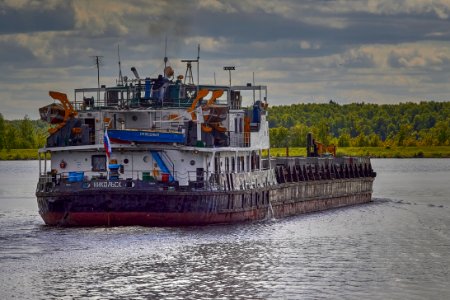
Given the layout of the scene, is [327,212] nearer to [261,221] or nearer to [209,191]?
[261,221]

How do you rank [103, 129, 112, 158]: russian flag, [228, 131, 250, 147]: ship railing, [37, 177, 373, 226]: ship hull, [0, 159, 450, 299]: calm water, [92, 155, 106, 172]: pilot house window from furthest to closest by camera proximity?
[228, 131, 250, 147]: ship railing, [92, 155, 106, 172]: pilot house window, [103, 129, 112, 158]: russian flag, [37, 177, 373, 226]: ship hull, [0, 159, 450, 299]: calm water

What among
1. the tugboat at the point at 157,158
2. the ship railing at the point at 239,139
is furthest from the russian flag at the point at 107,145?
the ship railing at the point at 239,139

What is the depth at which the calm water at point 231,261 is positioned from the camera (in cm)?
4203

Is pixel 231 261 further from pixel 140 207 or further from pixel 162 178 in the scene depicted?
pixel 162 178

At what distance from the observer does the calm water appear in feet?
138

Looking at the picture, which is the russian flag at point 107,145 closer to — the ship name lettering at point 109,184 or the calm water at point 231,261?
the ship name lettering at point 109,184

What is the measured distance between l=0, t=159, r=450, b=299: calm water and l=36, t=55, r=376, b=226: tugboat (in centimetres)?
94

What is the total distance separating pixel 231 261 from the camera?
48.1 m

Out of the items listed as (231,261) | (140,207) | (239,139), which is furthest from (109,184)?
(239,139)

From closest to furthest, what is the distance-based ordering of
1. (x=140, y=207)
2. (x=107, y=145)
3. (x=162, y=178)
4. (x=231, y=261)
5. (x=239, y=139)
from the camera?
(x=231, y=261), (x=140, y=207), (x=107, y=145), (x=162, y=178), (x=239, y=139)

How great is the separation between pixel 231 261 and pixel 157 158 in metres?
10.8

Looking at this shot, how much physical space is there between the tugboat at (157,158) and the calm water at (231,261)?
94 cm

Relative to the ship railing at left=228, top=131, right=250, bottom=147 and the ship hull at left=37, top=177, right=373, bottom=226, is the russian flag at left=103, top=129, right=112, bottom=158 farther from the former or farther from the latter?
the ship railing at left=228, top=131, right=250, bottom=147

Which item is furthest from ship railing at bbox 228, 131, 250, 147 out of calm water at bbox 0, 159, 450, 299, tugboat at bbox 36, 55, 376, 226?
calm water at bbox 0, 159, 450, 299
